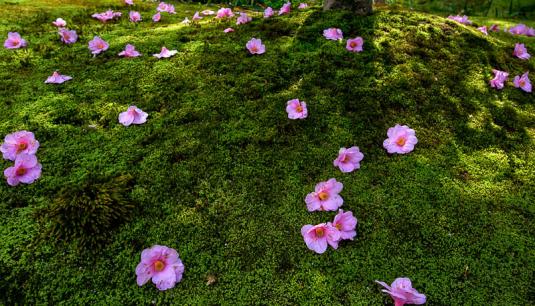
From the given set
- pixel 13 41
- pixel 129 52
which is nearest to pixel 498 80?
pixel 129 52

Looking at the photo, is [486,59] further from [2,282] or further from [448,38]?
[2,282]

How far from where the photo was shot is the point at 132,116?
3125 millimetres

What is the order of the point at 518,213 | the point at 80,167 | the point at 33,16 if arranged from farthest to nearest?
the point at 33,16 < the point at 80,167 < the point at 518,213

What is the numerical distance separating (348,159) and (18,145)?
7.67ft

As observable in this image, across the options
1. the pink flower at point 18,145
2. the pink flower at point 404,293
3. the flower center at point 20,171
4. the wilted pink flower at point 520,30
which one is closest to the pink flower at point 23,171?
the flower center at point 20,171

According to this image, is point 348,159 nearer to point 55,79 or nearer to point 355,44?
point 355,44

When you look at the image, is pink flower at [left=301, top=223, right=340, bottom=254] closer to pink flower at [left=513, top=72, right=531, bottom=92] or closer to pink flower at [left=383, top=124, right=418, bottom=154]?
pink flower at [left=383, top=124, right=418, bottom=154]

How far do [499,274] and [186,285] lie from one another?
1.75m

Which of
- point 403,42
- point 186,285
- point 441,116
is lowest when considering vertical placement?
point 186,285

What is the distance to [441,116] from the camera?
3.24 meters

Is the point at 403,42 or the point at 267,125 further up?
the point at 403,42

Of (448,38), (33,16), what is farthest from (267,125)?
(33,16)

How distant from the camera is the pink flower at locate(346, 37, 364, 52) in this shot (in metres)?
3.81

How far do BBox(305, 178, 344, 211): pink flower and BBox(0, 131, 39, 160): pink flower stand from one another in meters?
1.97
